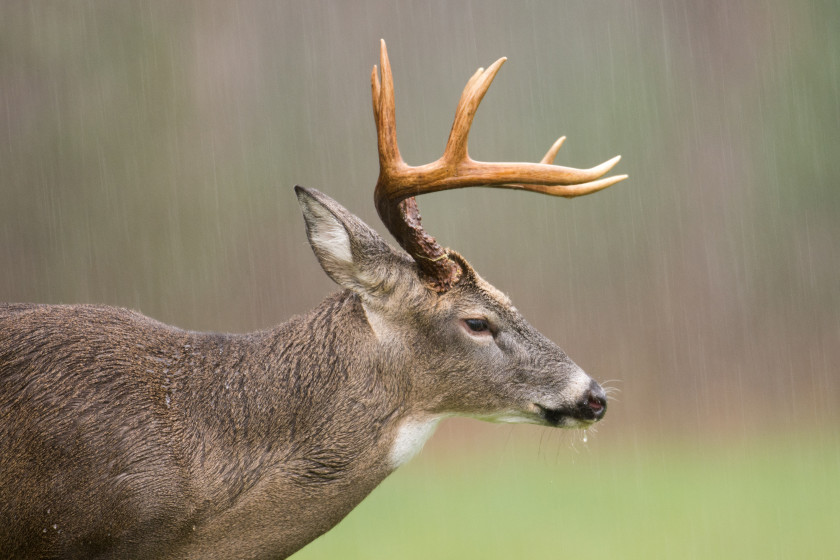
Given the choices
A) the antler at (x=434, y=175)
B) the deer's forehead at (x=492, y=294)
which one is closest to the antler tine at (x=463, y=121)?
the antler at (x=434, y=175)

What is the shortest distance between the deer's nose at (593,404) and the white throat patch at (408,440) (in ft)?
2.61

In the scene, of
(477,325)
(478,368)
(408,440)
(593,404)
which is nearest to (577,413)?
(593,404)

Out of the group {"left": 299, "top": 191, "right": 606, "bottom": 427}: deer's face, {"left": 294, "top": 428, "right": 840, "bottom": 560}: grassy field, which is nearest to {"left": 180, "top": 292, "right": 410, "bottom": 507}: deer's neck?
{"left": 299, "top": 191, "right": 606, "bottom": 427}: deer's face

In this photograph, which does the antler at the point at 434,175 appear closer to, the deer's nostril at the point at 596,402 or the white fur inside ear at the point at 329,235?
the white fur inside ear at the point at 329,235

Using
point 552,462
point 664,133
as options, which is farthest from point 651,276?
point 552,462

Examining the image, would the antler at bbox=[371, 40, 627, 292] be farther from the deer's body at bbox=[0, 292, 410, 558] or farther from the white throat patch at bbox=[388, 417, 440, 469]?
the white throat patch at bbox=[388, 417, 440, 469]

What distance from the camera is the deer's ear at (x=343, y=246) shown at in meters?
5.45

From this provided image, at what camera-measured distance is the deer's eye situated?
5.71m

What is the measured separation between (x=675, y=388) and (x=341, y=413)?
13.4 meters

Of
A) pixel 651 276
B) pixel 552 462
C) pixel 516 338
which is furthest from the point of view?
pixel 651 276

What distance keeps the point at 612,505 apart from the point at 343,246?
324 inches

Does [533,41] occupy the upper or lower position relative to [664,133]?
upper

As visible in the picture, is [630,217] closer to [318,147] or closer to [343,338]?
[318,147]

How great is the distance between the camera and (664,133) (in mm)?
19609
